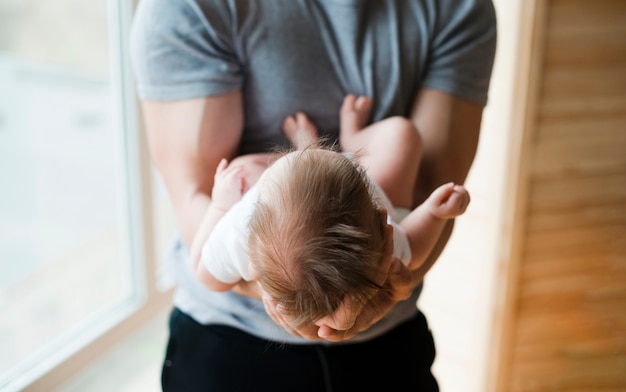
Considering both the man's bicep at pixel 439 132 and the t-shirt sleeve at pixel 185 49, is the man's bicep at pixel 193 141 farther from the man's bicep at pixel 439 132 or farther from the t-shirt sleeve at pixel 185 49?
the man's bicep at pixel 439 132

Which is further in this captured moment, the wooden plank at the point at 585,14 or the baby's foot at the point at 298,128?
the wooden plank at the point at 585,14

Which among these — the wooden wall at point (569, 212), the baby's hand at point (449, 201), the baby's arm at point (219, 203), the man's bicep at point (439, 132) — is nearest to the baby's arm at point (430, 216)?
the baby's hand at point (449, 201)

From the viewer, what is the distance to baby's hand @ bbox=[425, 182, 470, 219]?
0.70 metres

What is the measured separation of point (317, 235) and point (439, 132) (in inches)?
12.9

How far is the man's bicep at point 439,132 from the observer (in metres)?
0.86

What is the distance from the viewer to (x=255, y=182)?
75 cm

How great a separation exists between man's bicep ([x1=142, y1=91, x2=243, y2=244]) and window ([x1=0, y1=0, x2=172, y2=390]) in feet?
1.89

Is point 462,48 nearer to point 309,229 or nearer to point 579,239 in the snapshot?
point 309,229

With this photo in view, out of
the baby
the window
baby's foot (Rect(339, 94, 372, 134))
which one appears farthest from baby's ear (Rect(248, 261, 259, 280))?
the window

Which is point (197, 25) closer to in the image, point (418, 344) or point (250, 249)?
point (250, 249)

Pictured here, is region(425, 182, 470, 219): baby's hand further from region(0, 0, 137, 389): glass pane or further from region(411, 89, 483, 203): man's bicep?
region(0, 0, 137, 389): glass pane

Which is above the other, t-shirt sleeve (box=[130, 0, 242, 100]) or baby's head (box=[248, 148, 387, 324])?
t-shirt sleeve (box=[130, 0, 242, 100])

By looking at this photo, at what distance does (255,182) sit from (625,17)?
3.55 ft

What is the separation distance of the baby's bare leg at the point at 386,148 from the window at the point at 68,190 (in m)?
0.69
